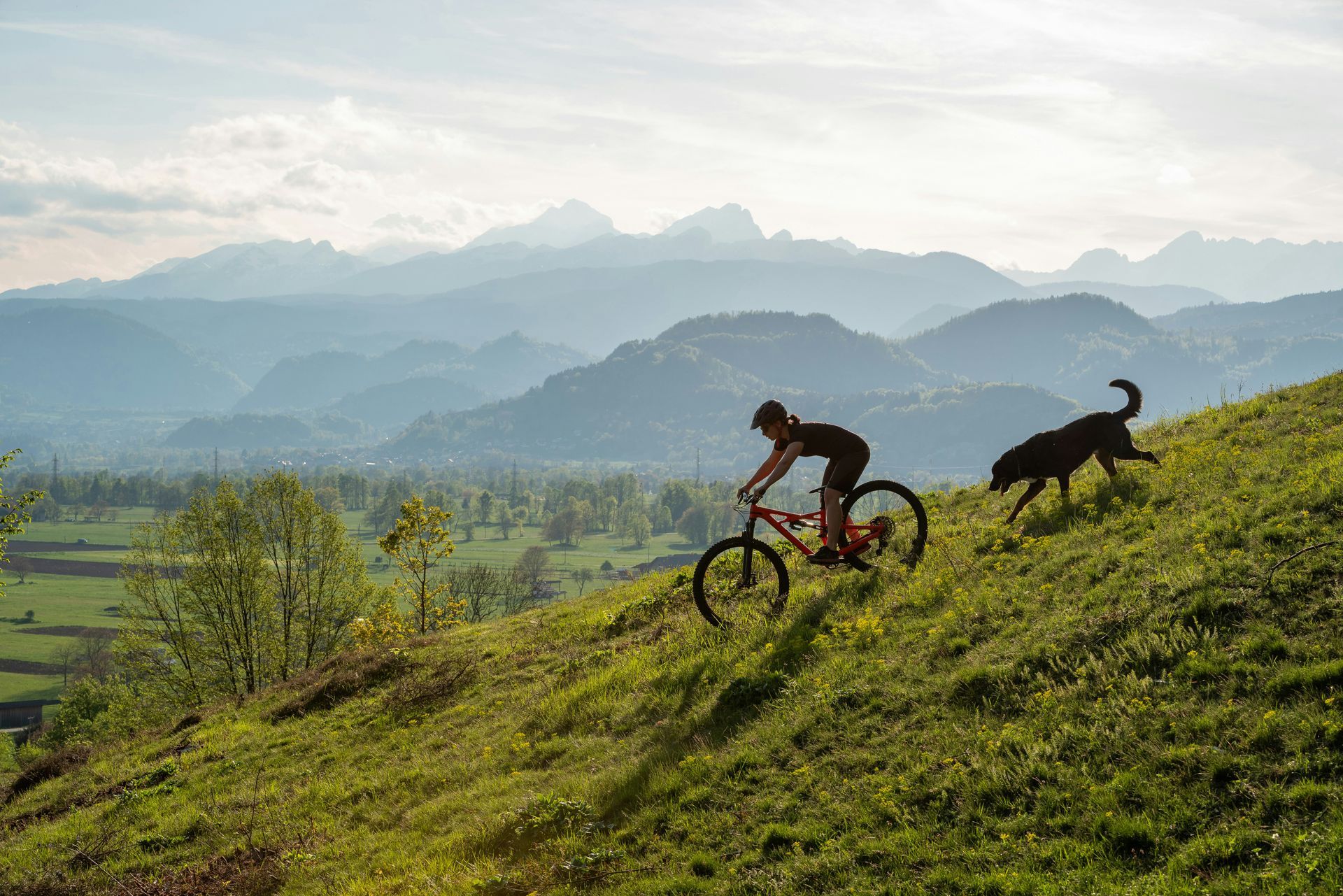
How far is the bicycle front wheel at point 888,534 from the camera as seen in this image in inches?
491

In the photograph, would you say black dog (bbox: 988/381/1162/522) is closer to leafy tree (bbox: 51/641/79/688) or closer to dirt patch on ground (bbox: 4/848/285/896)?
dirt patch on ground (bbox: 4/848/285/896)

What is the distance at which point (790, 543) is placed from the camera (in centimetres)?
1316

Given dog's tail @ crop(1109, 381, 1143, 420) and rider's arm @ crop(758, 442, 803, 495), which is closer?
rider's arm @ crop(758, 442, 803, 495)

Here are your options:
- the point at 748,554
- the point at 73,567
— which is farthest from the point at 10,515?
the point at 73,567

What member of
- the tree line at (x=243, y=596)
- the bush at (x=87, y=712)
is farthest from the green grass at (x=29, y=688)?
the tree line at (x=243, y=596)

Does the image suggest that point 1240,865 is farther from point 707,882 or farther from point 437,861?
point 437,861

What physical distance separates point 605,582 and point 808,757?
151 meters

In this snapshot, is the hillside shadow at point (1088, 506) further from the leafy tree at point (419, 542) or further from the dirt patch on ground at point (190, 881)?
the leafy tree at point (419, 542)

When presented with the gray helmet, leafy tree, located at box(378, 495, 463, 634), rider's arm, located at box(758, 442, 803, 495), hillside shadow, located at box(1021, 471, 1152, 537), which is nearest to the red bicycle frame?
rider's arm, located at box(758, 442, 803, 495)

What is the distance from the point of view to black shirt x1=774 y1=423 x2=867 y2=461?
464 inches

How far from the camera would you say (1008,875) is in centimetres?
586

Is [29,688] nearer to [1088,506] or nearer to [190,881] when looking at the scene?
[190,881]

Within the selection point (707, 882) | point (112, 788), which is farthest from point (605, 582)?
point (707, 882)

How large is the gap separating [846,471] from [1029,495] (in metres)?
3.82
